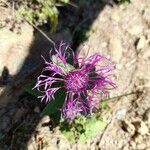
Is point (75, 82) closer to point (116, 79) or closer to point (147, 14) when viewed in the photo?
point (116, 79)

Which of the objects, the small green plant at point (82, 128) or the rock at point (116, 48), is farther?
the rock at point (116, 48)

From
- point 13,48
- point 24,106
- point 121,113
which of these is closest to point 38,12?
point 13,48

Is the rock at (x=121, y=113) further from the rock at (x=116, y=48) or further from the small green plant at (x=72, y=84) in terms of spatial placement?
the small green plant at (x=72, y=84)

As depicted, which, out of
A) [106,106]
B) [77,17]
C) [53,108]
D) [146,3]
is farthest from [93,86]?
[146,3]

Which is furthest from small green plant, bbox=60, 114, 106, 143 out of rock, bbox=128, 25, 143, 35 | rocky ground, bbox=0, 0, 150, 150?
rock, bbox=128, 25, 143, 35

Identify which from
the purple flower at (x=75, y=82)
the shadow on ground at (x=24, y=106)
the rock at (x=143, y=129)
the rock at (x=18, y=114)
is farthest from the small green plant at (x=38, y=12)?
the rock at (x=143, y=129)

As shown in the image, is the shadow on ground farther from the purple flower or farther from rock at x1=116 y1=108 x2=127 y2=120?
rock at x1=116 y1=108 x2=127 y2=120

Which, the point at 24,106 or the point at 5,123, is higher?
the point at 24,106
